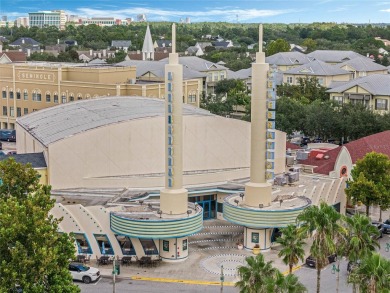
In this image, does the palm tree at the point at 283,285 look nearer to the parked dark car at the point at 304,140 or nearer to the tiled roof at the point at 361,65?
the parked dark car at the point at 304,140

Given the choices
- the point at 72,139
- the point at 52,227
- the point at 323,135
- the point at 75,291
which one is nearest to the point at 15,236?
the point at 52,227

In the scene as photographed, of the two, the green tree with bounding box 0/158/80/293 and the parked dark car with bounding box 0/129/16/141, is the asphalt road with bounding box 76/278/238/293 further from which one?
the parked dark car with bounding box 0/129/16/141

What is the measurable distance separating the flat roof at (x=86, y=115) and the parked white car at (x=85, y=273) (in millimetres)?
15209

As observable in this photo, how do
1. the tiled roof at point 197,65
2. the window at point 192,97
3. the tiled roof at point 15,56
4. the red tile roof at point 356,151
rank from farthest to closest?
the tiled roof at point 15,56
the tiled roof at point 197,65
the window at point 192,97
the red tile roof at point 356,151

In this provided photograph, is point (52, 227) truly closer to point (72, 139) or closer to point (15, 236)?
point (15, 236)

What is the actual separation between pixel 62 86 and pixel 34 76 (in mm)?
6790

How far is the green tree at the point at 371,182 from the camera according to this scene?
5756 centimetres

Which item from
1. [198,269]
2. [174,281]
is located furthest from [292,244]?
[198,269]

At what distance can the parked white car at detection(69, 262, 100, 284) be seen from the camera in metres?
45.9

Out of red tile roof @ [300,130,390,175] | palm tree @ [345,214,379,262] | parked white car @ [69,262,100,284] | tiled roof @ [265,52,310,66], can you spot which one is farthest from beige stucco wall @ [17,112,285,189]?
tiled roof @ [265,52,310,66]

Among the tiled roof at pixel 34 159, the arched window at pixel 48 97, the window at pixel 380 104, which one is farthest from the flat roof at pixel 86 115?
the window at pixel 380 104

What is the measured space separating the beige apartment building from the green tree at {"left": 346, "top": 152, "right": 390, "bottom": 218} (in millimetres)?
40406

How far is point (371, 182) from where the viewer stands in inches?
2263

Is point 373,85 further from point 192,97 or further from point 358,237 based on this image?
point 358,237
